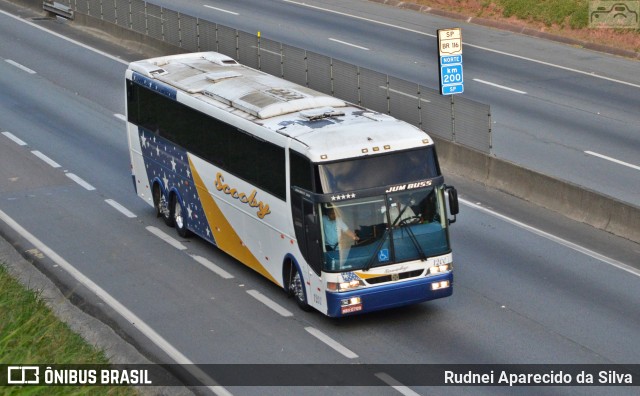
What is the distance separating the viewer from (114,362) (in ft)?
46.4

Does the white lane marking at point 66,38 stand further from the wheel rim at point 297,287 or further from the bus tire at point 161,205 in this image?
the wheel rim at point 297,287

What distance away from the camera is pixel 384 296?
1705 cm

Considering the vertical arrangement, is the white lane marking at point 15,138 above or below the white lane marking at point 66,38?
below

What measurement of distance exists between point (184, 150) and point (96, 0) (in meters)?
25.2

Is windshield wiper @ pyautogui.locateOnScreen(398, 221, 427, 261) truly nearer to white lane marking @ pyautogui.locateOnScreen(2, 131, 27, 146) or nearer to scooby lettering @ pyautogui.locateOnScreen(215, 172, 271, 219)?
scooby lettering @ pyautogui.locateOnScreen(215, 172, 271, 219)

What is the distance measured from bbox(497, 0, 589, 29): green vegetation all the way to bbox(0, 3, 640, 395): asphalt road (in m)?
19.5

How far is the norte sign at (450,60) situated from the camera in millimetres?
26094

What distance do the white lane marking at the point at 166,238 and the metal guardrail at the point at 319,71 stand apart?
793 centimetres

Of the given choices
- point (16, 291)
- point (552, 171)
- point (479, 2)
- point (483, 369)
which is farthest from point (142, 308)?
point (479, 2)

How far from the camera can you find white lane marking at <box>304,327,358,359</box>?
16.4 meters

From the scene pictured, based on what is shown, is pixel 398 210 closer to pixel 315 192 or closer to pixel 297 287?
pixel 315 192

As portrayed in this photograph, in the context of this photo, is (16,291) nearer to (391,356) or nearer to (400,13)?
(391,356)

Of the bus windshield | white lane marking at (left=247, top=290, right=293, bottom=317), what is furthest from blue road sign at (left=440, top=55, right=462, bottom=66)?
the bus windshield

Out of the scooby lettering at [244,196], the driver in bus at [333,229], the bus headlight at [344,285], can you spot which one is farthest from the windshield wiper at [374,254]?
the scooby lettering at [244,196]
